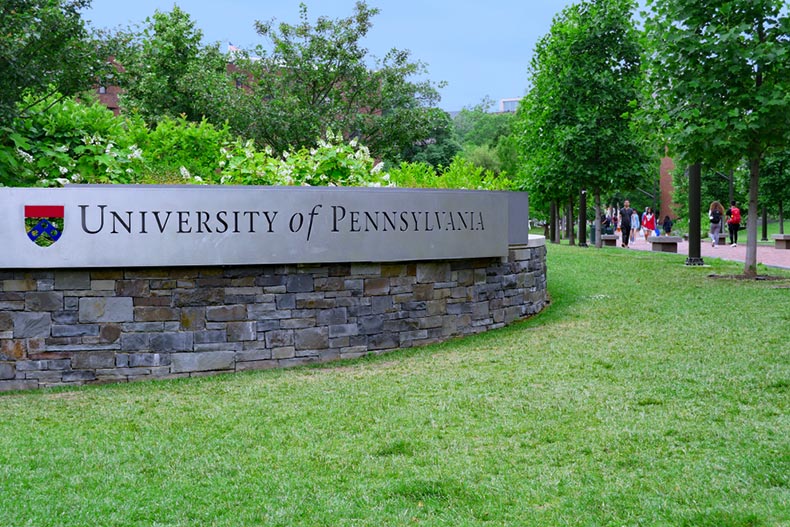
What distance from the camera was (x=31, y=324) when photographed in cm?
702

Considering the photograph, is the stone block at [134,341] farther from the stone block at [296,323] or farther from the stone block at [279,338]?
the stone block at [296,323]

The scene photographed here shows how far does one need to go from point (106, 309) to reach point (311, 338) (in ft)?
5.94

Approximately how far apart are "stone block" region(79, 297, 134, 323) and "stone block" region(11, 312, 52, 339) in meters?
0.28

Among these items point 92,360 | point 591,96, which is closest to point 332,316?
point 92,360

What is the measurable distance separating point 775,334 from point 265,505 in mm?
5777

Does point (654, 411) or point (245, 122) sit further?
point (245, 122)

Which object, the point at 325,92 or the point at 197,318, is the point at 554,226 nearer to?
the point at 325,92

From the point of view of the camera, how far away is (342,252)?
771cm

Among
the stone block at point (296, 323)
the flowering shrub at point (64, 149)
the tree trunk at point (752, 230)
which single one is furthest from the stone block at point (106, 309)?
the tree trunk at point (752, 230)

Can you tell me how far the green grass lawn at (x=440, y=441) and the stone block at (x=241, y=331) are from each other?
0.47 m

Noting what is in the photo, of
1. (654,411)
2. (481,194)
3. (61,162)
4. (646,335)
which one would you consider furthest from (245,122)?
(654,411)

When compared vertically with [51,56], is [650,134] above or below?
below

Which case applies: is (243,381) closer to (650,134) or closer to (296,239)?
(296,239)

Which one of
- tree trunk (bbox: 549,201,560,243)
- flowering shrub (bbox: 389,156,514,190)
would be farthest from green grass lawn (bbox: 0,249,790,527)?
tree trunk (bbox: 549,201,560,243)
